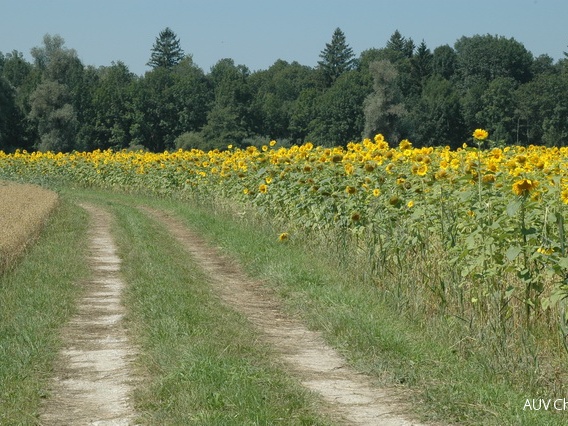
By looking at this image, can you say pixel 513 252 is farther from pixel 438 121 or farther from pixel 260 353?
pixel 438 121

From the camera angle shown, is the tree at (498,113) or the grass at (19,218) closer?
the grass at (19,218)

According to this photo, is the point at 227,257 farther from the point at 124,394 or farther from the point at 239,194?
the point at 124,394

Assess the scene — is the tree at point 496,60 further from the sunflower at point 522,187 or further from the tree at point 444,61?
the sunflower at point 522,187

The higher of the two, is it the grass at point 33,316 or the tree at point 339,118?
the tree at point 339,118

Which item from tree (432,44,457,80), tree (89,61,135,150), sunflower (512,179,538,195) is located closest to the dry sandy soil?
sunflower (512,179,538,195)

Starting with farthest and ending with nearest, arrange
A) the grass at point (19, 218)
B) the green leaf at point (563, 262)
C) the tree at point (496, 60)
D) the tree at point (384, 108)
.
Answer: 1. the tree at point (496, 60)
2. the tree at point (384, 108)
3. the grass at point (19, 218)
4. the green leaf at point (563, 262)

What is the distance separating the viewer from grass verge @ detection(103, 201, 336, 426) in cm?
684

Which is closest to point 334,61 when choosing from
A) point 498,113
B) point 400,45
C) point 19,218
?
point 400,45

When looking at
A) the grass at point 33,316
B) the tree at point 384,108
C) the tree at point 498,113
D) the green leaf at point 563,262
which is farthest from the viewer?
the tree at point 384,108

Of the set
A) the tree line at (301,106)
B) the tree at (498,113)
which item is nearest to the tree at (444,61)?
the tree line at (301,106)

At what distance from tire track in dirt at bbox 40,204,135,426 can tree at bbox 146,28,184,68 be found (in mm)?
152636

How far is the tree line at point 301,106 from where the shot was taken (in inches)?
2499

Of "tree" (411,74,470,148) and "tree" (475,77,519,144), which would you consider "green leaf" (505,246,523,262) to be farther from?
"tree" (411,74,470,148)

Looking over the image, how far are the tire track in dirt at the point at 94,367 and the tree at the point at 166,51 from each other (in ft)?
501
